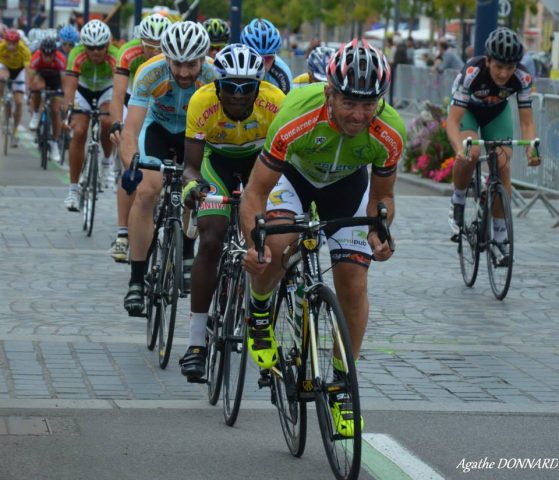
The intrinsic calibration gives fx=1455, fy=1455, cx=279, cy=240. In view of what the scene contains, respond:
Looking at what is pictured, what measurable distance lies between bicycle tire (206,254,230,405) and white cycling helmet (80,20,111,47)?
7.42 meters

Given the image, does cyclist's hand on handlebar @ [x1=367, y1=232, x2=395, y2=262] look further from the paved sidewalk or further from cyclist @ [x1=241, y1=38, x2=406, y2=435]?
the paved sidewalk

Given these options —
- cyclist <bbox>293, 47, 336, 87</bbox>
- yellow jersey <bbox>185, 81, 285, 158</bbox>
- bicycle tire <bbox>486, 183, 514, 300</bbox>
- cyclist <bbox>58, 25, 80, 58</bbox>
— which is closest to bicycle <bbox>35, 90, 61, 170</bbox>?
cyclist <bbox>58, 25, 80, 58</bbox>

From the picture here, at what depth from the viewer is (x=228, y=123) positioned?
7531 mm

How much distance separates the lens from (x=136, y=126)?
9.23 metres

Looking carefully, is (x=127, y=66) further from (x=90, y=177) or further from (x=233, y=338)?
(x=233, y=338)

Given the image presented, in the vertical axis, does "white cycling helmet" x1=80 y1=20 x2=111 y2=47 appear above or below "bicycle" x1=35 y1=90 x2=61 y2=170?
above

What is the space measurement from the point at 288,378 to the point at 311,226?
70 centimetres

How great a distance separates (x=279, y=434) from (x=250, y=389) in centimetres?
96

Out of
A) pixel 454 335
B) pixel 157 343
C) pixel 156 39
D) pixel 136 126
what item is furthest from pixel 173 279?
pixel 156 39

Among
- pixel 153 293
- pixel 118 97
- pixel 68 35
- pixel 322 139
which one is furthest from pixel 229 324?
pixel 68 35

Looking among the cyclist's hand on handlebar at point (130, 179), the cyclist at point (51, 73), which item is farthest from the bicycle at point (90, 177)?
the cyclist at point (51, 73)

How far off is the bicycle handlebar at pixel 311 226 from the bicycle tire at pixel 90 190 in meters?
7.62

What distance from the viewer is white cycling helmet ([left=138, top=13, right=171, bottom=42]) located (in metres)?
10.4

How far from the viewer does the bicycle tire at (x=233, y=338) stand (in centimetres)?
686
